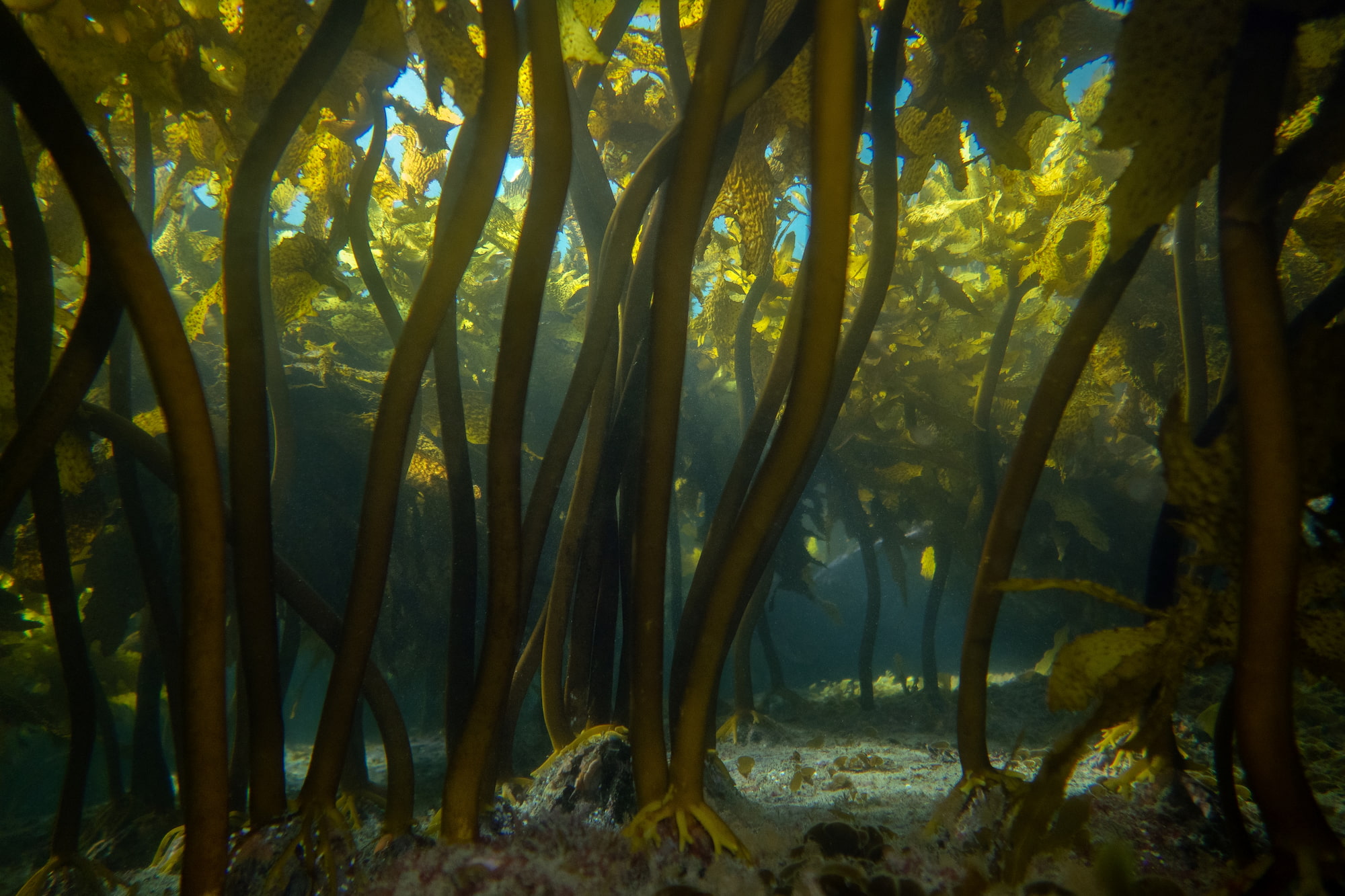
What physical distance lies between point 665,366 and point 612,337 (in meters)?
0.66

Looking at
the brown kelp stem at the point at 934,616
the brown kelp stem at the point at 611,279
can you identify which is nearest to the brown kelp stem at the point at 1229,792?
the brown kelp stem at the point at 611,279

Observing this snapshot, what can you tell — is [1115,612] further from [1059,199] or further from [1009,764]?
[1009,764]

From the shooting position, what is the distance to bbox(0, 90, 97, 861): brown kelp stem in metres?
1.30

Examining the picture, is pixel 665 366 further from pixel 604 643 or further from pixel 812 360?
pixel 604 643

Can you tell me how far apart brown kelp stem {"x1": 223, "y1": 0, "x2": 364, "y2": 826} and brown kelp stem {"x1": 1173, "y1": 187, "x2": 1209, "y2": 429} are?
2.64m

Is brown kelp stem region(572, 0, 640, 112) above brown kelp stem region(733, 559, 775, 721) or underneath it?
above

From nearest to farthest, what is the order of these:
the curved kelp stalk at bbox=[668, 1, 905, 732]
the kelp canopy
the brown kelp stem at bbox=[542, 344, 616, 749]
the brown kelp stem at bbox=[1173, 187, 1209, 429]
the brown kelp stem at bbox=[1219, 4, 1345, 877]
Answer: the brown kelp stem at bbox=[1219, 4, 1345, 877] < the kelp canopy < the curved kelp stalk at bbox=[668, 1, 905, 732] < the brown kelp stem at bbox=[542, 344, 616, 749] < the brown kelp stem at bbox=[1173, 187, 1209, 429]

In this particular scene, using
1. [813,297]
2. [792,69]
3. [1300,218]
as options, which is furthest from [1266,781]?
[1300,218]

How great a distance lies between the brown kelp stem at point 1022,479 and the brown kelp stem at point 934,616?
9.88 feet

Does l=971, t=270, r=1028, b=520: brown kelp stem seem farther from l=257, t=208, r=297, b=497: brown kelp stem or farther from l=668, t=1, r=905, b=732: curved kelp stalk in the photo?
l=257, t=208, r=297, b=497: brown kelp stem

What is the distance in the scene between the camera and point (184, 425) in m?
0.82

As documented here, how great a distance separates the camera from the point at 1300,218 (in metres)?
1.62

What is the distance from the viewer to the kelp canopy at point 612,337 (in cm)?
79

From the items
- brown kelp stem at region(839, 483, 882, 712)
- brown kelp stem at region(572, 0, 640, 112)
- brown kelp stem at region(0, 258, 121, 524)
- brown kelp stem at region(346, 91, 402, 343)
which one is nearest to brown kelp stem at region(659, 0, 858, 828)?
brown kelp stem at region(572, 0, 640, 112)
